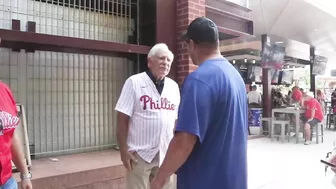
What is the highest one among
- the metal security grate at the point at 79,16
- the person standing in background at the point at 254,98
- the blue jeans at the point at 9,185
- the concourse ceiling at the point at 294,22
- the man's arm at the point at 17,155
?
the concourse ceiling at the point at 294,22

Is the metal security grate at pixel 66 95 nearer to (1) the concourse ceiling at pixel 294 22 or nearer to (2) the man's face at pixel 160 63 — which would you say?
(2) the man's face at pixel 160 63

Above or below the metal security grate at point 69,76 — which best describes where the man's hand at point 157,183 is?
below

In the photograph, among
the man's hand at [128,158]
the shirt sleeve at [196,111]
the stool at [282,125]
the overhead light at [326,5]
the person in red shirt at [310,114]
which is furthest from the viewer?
the stool at [282,125]

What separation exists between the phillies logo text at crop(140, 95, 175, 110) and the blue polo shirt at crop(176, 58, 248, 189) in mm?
832

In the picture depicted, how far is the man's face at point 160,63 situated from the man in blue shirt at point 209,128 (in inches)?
30.7

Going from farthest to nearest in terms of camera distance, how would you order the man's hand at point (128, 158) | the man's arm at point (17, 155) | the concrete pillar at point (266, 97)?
the concrete pillar at point (266, 97) → the man's hand at point (128, 158) → the man's arm at point (17, 155)

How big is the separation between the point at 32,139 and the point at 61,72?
2.95 feet

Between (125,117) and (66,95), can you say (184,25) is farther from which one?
(125,117)

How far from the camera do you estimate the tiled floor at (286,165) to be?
15.6 feet

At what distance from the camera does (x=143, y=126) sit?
7.55 ft

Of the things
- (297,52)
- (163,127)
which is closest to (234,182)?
(163,127)

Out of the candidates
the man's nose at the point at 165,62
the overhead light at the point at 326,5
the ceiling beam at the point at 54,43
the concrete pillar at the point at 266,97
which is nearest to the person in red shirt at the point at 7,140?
the man's nose at the point at 165,62

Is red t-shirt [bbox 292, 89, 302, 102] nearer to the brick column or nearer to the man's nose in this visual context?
the brick column

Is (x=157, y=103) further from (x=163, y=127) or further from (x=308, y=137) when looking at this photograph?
(x=308, y=137)
